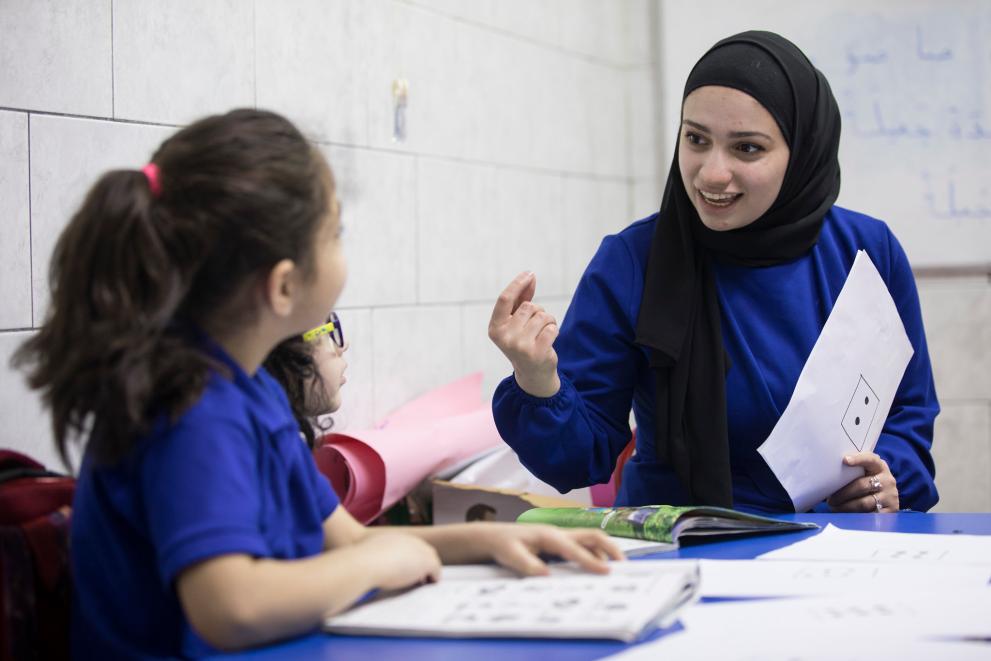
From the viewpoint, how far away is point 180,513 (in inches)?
34.5

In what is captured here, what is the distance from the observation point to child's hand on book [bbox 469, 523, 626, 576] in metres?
1.05

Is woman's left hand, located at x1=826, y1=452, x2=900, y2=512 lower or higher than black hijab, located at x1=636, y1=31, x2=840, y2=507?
lower

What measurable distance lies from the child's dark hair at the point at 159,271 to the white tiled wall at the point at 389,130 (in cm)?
18

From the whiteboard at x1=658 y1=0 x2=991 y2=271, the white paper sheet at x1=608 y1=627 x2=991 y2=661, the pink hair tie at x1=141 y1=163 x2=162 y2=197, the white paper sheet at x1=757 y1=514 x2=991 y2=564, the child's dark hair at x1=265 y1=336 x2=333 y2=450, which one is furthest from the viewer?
the whiteboard at x1=658 y1=0 x2=991 y2=271

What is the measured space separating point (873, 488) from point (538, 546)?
766 millimetres

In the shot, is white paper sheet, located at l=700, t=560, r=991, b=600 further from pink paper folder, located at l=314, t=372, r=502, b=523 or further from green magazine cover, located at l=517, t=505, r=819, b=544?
pink paper folder, located at l=314, t=372, r=502, b=523

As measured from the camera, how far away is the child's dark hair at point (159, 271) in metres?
0.92

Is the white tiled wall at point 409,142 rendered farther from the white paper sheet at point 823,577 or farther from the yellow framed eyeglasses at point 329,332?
the white paper sheet at point 823,577

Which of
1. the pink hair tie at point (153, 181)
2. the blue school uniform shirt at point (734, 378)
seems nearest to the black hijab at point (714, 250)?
the blue school uniform shirt at point (734, 378)

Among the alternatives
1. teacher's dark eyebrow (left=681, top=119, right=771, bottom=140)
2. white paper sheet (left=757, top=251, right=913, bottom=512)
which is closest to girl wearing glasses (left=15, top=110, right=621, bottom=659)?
white paper sheet (left=757, top=251, right=913, bottom=512)

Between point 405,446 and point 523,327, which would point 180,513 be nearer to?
point 523,327

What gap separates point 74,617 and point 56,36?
1.00 m

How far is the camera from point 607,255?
1875 millimetres

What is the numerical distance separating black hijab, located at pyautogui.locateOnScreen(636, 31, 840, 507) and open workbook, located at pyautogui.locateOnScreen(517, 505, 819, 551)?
0.38 m
